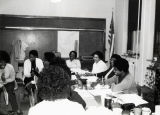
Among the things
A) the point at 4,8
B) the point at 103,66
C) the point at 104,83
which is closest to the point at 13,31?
the point at 4,8

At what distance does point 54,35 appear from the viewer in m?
7.71

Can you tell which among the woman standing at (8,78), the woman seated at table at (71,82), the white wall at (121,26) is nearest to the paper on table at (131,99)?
the woman seated at table at (71,82)

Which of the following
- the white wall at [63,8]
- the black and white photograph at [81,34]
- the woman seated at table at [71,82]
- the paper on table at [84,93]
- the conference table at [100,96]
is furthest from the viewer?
the white wall at [63,8]

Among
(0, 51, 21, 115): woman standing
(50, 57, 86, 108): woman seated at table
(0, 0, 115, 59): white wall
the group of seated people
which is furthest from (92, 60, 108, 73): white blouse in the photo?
(0, 0, 115, 59): white wall

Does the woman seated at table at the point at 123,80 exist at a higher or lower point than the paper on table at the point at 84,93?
higher

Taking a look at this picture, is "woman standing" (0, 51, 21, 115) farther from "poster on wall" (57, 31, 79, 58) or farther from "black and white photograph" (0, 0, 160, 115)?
"poster on wall" (57, 31, 79, 58)

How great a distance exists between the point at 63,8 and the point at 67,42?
3.25 feet

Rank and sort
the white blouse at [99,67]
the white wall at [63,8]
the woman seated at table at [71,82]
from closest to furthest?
1. the woman seated at table at [71,82]
2. the white blouse at [99,67]
3. the white wall at [63,8]

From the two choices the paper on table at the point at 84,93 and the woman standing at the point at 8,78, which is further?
the woman standing at the point at 8,78

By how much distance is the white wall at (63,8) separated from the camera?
7570 mm

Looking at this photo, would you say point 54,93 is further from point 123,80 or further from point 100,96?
point 123,80

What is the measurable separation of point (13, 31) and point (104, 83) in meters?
4.23

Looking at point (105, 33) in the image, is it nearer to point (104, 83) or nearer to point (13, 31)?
point (13, 31)

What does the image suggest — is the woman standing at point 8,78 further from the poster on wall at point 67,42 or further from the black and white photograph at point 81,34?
the poster on wall at point 67,42
